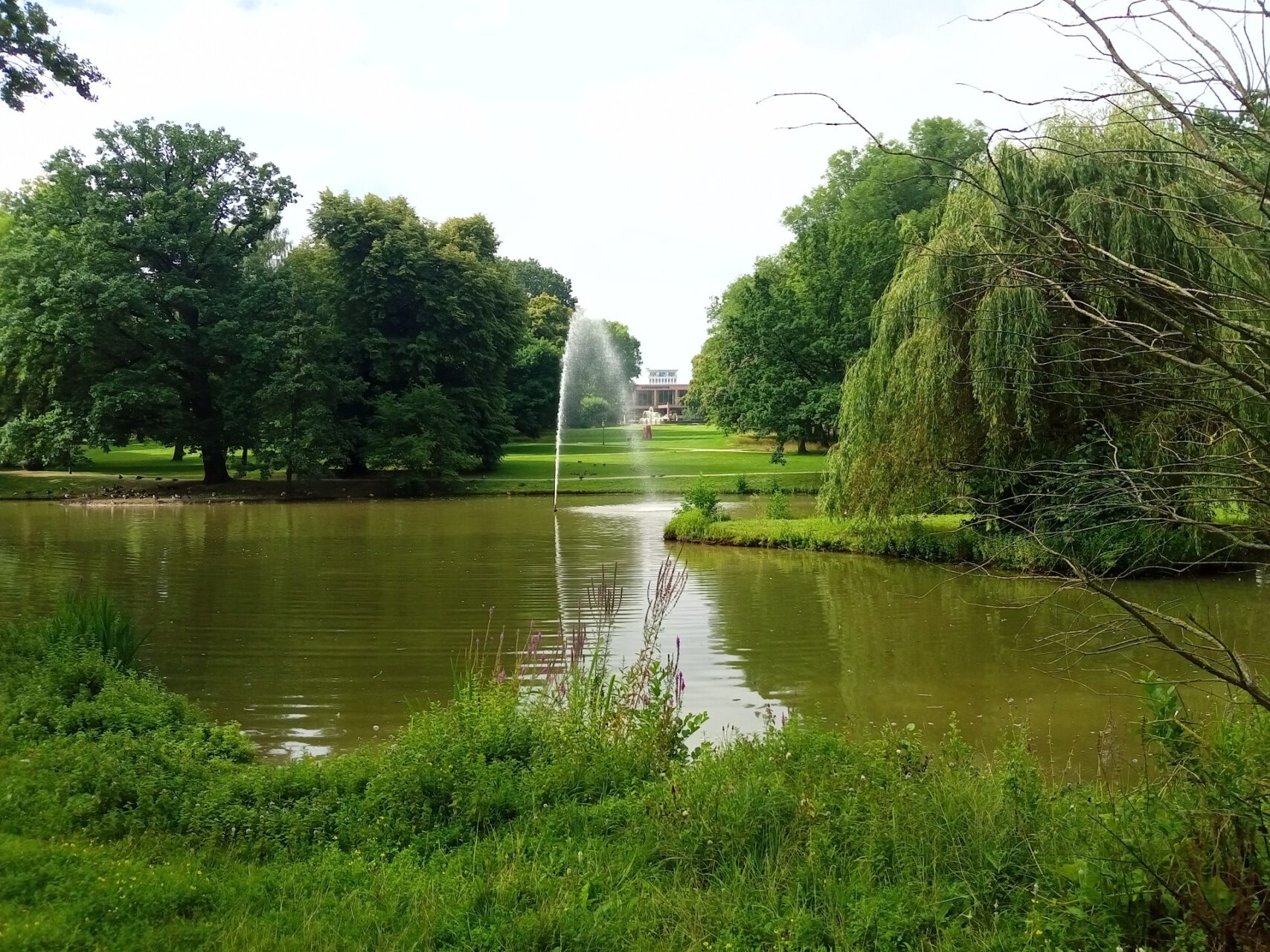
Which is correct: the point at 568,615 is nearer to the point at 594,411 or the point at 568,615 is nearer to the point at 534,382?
the point at 534,382

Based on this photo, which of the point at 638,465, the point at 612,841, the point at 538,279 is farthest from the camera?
the point at 538,279

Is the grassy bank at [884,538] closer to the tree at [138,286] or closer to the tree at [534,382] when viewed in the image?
the tree at [138,286]

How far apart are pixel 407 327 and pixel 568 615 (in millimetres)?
29277

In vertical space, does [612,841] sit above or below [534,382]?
below

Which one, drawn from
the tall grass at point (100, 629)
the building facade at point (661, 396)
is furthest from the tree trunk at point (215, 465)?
the building facade at point (661, 396)

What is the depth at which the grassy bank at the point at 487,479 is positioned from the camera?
34000mm

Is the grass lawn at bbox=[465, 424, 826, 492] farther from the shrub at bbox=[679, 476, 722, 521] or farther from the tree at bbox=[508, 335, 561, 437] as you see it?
the shrub at bbox=[679, 476, 722, 521]

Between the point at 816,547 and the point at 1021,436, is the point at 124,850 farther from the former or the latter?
the point at 816,547

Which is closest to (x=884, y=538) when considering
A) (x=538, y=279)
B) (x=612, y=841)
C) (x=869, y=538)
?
(x=869, y=538)

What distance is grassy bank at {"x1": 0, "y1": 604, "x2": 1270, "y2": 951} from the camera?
11.9ft

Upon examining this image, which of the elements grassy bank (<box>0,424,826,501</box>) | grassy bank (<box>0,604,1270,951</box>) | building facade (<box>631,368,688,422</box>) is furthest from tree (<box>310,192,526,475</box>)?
building facade (<box>631,368,688,422</box>)

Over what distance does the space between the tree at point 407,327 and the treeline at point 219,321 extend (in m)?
0.08

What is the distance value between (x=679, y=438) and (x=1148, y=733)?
68.1m

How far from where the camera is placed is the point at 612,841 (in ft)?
15.6
